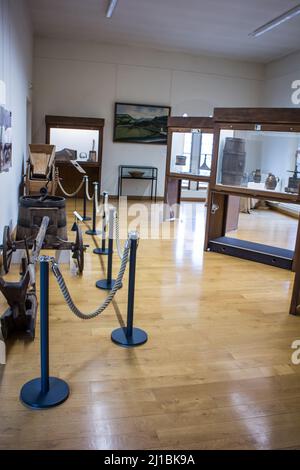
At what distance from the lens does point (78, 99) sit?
36.3 feet

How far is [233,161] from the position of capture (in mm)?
6258

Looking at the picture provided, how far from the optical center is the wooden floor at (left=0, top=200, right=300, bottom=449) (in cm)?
228

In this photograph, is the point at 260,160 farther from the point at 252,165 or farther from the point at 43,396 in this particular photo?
the point at 43,396

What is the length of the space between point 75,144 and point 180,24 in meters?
4.07

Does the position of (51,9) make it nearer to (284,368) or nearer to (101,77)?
(101,77)

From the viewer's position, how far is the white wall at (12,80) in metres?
5.43

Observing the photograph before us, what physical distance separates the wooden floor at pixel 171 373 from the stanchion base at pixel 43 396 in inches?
1.9

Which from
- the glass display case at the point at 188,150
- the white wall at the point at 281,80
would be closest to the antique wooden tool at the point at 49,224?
the glass display case at the point at 188,150

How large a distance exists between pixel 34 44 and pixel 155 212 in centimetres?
516

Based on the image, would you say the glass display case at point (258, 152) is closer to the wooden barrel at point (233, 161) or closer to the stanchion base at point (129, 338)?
the wooden barrel at point (233, 161)

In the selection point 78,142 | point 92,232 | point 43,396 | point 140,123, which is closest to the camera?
point 43,396

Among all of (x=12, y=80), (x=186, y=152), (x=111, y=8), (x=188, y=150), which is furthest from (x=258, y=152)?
(x=111, y=8)

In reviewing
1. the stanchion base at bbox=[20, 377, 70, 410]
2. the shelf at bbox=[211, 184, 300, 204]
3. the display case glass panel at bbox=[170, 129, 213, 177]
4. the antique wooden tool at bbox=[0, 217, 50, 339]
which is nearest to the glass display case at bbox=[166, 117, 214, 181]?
the display case glass panel at bbox=[170, 129, 213, 177]
